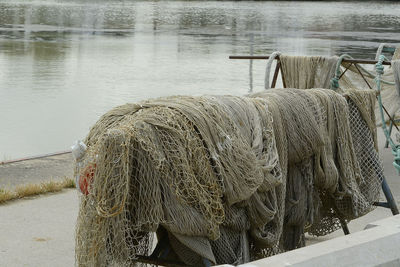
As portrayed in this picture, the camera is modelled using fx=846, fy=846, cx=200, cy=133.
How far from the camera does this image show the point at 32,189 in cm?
714

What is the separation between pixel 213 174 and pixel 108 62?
14.8 meters

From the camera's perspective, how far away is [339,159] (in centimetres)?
518

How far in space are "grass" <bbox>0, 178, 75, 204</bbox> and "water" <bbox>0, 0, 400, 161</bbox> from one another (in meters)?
2.08

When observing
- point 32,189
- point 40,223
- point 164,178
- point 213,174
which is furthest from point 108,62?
point 164,178

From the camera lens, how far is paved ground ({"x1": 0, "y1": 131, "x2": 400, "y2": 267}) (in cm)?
559

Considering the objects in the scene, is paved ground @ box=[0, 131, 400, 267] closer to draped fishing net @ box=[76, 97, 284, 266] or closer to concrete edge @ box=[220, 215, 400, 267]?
draped fishing net @ box=[76, 97, 284, 266]

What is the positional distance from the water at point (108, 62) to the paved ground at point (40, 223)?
1556 millimetres

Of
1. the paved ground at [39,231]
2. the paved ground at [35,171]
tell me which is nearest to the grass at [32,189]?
the paved ground at [39,231]

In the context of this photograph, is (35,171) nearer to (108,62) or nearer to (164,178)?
(164,178)

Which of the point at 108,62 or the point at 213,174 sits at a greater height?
the point at 213,174

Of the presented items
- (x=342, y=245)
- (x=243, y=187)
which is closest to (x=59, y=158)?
(x=243, y=187)

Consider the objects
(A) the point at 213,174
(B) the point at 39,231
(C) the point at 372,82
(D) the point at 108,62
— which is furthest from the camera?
(D) the point at 108,62

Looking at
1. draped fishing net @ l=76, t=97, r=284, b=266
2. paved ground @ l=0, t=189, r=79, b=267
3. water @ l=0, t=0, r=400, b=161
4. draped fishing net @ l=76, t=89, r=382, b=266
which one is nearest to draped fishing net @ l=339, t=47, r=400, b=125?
draped fishing net @ l=76, t=89, r=382, b=266

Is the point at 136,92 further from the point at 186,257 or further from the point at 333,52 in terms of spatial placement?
the point at 186,257
